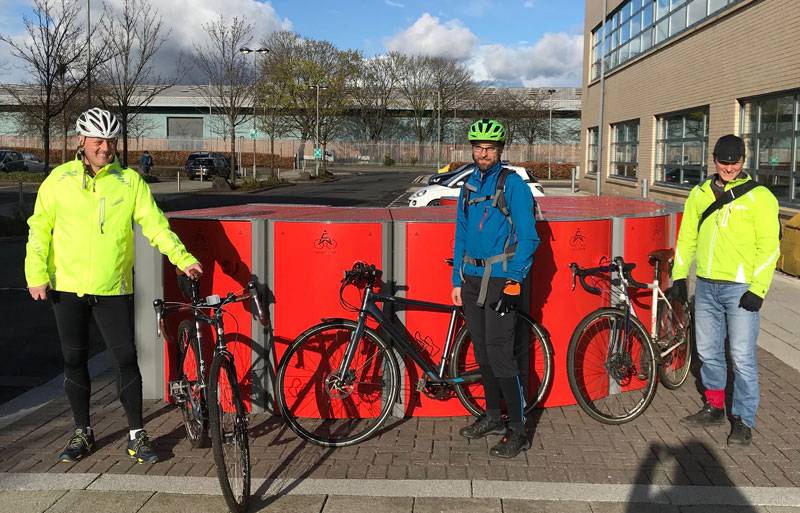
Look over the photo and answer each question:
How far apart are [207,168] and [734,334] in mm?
40115

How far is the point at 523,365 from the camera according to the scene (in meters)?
5.11

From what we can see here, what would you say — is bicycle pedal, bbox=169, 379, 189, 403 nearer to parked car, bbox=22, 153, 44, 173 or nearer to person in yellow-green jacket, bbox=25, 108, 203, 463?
person in yellow-green jacket, bbox=25, 108, 203, 463

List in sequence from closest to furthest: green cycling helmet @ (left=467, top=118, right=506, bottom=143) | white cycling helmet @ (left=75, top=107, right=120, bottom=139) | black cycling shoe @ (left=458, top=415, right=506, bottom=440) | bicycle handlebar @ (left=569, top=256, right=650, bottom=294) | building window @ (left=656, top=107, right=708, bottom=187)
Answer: white cycling helmet @ (left=75, top=107, right=120, bottom=139) → green cycling helmet @ (left=467, top=118, right=506, bottom=143) → black cycling shoe @ (left=458, top=415, right=506, bottom=440) → bicycle handlebar @ (left=569, top=256, right=650, bottom=294) → building window @ (left=656, top=107, right=708, bottom=187)

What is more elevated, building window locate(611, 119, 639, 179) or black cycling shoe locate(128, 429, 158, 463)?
building window locate(611, 119, 639, 179)

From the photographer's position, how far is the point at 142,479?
13.6 ft

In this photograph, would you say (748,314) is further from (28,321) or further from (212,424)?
(28,321)

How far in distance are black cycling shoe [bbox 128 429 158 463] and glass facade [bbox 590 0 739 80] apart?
1579 cm

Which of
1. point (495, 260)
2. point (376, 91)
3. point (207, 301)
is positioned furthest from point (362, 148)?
point (207, 301)

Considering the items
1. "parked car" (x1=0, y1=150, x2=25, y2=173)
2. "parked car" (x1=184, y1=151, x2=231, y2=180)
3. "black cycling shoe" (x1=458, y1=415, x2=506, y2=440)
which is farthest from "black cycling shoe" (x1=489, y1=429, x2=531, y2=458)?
"parked car" (x1=0, y1=150, x2=25, y2=173)

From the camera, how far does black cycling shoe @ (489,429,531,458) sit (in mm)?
4465

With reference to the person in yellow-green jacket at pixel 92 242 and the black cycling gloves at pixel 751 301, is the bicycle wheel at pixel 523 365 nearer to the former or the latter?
the black cycling gloves at pixel 751 301

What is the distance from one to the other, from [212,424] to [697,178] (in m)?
17.7

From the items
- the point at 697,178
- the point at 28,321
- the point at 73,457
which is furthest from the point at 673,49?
the point at 73,457

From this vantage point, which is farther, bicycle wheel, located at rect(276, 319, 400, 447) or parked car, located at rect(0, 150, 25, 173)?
parked car, located at rect(0, 150, 25, 173)
